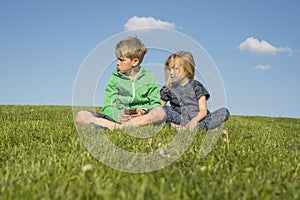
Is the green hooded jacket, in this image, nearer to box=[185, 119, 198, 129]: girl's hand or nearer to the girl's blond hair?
the girl's blond hair

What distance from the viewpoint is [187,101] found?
781 centimetres

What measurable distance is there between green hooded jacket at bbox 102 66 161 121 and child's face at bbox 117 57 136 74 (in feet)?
0.81

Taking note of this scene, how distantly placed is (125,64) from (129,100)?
3.39 ft

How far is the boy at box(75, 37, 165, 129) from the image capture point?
654 cm

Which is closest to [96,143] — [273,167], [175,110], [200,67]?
[200,67]

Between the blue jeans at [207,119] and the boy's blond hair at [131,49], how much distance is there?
1760mm

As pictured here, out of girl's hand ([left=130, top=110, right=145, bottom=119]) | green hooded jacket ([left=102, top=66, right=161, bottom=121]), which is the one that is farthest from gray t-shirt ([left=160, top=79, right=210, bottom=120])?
girl's hand ([left=130, top=110, right=145, bottom=119])

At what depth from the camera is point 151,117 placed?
7059 millimetres

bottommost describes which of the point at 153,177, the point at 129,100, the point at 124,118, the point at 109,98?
the point at 153,177

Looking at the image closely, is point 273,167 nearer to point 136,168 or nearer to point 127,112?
point 136,168

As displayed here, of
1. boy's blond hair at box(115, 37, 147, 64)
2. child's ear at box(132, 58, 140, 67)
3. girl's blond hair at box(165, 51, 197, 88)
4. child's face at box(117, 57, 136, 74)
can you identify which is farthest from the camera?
child's face at box(117, 57, 136, 74)

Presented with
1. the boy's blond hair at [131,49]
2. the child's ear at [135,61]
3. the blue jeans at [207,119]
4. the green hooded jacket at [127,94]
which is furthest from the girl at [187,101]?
the boy's blond hair at [131,49]

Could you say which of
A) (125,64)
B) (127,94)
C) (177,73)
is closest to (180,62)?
(177,73)

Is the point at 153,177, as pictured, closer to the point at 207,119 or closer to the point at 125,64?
the point at 125,64
